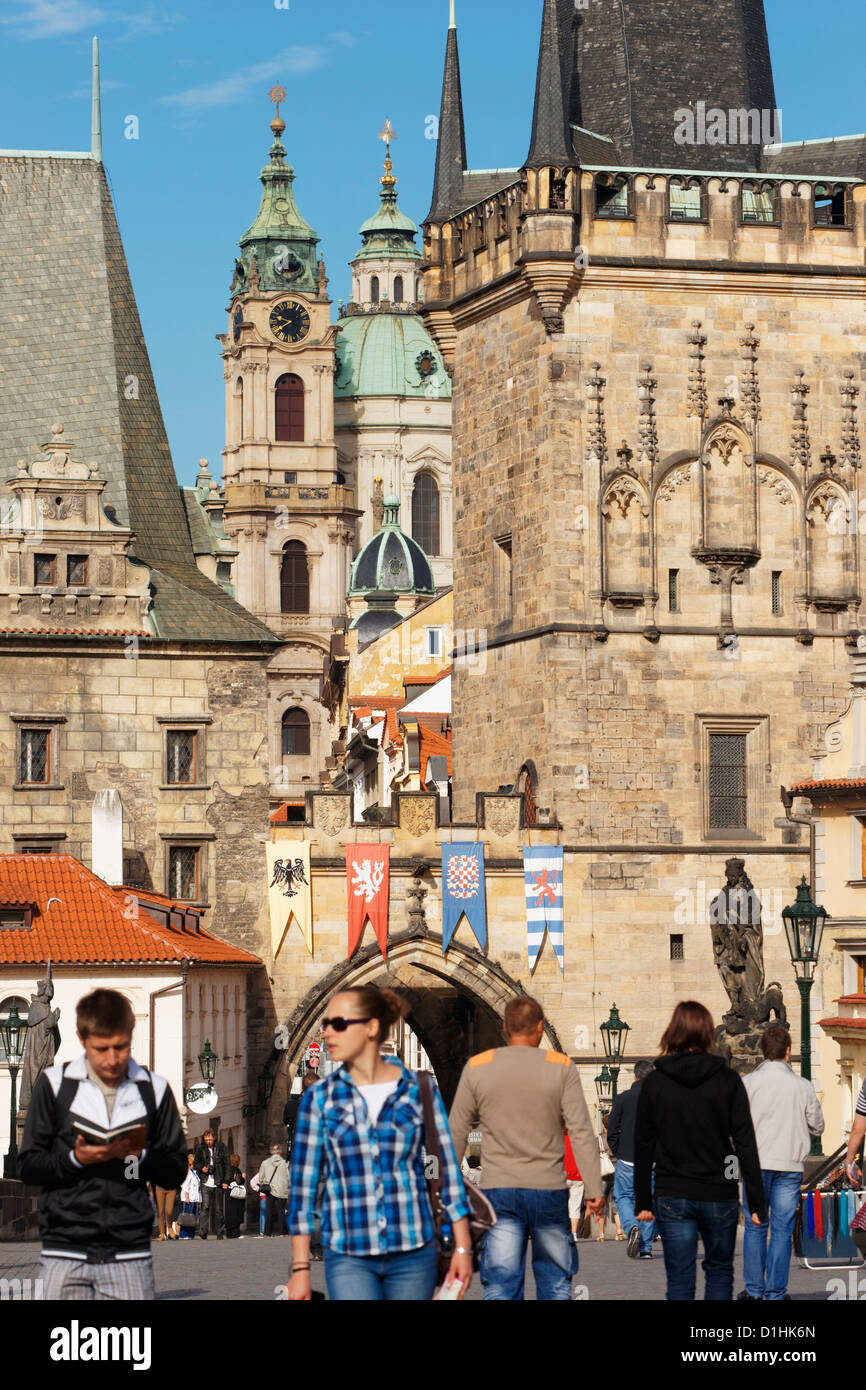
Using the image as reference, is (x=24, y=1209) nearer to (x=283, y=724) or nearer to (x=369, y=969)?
(x=369, y=969)

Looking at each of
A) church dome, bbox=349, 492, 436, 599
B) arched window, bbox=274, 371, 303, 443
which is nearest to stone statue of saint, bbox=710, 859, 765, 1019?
church dome, bbox=349, 492, 436, 599

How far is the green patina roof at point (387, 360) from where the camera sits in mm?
126062

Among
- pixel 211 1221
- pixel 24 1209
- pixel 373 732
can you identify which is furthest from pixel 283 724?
pixel 24 1209

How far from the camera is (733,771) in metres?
45.0

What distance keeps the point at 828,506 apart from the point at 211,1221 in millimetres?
17937

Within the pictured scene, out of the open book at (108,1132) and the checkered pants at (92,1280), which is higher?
the open book at (108,1132)

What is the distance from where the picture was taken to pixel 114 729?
1800 inches

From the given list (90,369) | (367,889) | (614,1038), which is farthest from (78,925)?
(90,369)

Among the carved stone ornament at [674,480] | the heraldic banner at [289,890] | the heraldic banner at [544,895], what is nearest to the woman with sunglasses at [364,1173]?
the heraldic banner at [544,895]

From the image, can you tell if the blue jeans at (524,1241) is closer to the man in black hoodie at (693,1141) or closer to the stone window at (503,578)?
the man in black hoodie at (693,1141)

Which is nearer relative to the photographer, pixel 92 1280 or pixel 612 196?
pixel 92 1280

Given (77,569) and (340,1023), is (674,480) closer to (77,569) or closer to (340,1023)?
(77,569)

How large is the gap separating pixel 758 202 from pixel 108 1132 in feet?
124

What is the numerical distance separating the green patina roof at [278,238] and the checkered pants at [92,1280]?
363 feet
